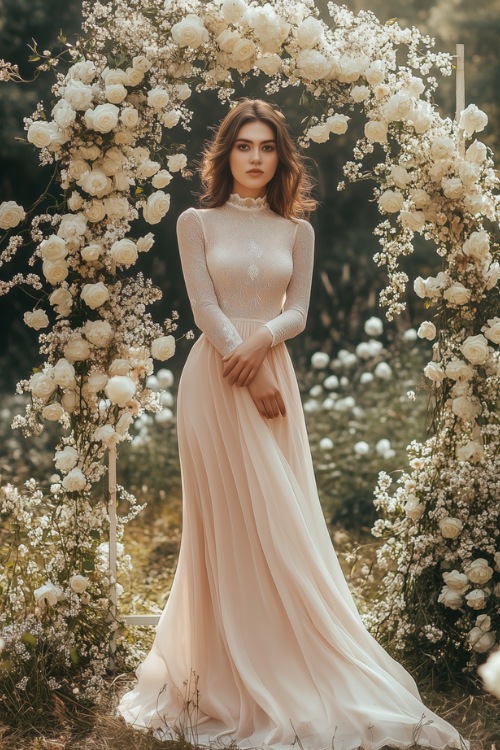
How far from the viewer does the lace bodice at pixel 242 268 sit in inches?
138

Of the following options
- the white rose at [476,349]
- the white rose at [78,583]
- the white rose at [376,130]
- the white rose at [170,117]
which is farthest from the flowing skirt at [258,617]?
the white rose at [376,130]

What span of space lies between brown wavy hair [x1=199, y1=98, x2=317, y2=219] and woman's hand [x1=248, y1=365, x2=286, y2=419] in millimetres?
653

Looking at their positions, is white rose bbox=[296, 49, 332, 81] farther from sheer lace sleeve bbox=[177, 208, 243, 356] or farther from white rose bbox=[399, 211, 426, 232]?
sheer lace sleeve bbox=[177, 208, 243, 356]

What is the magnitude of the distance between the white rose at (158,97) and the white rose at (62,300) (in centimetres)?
80

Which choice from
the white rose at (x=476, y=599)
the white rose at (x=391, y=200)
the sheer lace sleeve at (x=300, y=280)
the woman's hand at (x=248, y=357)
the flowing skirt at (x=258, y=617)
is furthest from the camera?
the white rose at (x=391, y=200)

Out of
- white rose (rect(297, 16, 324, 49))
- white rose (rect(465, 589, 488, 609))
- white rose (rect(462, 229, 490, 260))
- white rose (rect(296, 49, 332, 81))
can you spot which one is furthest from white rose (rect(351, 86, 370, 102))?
white rose (rect(465, 589, 488, 609))

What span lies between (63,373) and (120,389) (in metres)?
0.24

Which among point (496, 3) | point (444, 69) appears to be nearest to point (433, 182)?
point (444, 69)

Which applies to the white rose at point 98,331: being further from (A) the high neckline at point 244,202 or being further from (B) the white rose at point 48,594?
(B) the white rose at point 48,594

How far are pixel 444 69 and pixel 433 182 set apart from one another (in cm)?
44

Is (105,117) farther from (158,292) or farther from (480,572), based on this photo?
(480,572)

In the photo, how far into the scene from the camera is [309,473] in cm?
362

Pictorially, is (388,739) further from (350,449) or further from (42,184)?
(42,184)

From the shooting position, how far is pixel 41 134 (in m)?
3.83
